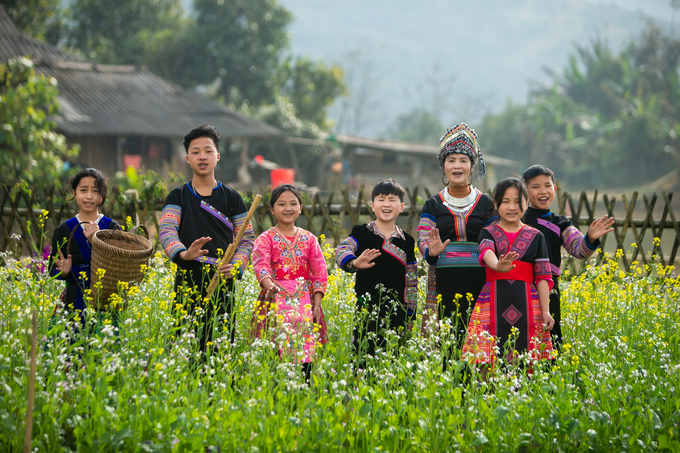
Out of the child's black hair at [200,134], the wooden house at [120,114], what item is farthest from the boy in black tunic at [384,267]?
the wooden house at [120,114]

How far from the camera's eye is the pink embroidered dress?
3240 millimetres

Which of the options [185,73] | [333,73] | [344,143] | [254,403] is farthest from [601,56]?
[254,403]

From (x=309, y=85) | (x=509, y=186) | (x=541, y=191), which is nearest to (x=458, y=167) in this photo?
(x=509, y=186)

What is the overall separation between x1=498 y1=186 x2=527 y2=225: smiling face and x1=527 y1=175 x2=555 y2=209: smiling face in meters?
0.37

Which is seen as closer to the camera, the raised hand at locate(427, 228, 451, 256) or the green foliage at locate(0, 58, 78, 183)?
the raised hand at locate(427, 228, 451, 256)

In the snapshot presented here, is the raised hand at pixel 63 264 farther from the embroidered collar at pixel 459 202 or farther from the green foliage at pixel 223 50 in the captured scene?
the green foliage at pixel 223 50

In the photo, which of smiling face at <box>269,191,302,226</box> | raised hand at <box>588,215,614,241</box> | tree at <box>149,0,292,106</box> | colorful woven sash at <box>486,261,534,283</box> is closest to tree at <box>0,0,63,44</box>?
tree at <box>149,0,292,106</box>

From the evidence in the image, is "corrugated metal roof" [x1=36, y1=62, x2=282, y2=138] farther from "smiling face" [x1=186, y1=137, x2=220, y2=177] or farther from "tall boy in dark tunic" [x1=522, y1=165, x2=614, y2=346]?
"tall boy in dark tunic" [x1=522, y1=165, x2=614, y2=346]

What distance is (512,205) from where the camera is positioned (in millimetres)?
3254

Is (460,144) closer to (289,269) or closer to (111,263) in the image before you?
(289,269)

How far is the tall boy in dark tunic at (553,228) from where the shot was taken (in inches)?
137

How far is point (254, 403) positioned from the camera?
8.04 feet

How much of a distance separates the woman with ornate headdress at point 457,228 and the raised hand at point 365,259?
0.38m

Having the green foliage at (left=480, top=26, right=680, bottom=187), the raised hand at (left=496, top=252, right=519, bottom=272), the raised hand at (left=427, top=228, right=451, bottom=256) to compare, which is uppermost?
the green foliage at (left=480, top=26, right=680, bottom=187)
